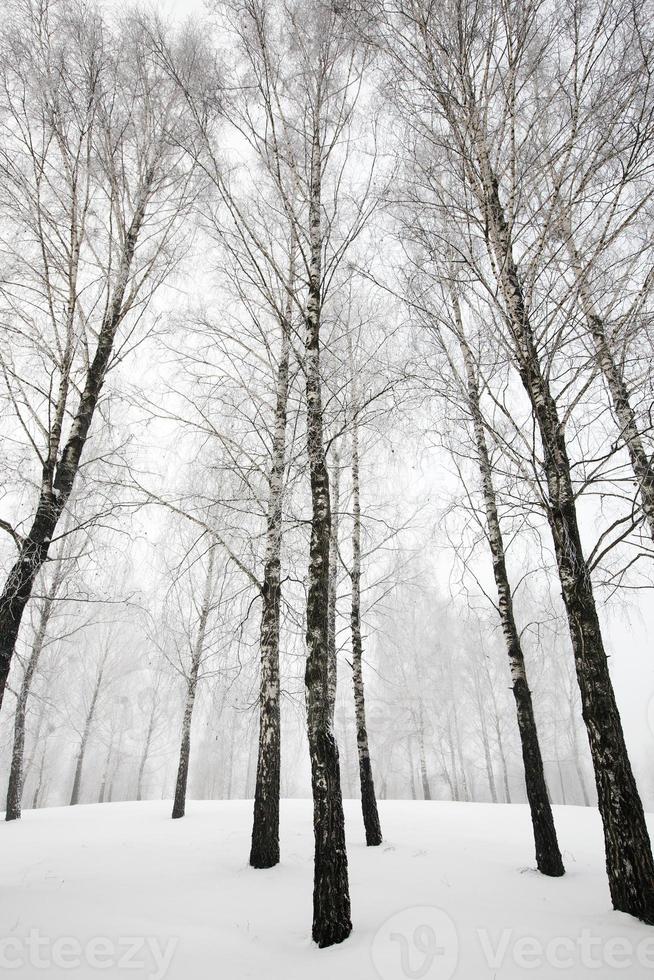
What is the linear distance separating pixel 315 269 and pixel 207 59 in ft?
10.6

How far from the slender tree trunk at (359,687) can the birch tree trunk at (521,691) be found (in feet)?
6.23

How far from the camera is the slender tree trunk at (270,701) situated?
5.39 meters

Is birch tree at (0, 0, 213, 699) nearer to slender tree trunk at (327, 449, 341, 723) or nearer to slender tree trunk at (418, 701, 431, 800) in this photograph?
slender tree trunk at (327, 449, 341, 723)

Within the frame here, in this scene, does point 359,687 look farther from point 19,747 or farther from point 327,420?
point 19,747

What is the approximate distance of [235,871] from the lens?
16.6 feet

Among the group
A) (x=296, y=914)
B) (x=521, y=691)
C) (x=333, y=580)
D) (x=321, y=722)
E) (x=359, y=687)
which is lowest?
(x=296, y=914)

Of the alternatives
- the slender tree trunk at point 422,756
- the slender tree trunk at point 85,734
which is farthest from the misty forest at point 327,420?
the slender tree trunk at point 422,756

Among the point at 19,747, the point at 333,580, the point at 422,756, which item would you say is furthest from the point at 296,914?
the point at 422,756

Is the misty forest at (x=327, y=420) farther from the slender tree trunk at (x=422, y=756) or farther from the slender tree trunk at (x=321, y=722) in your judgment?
the slender tree trunk at (x=422, y=756)

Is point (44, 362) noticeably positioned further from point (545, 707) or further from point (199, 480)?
point (545, 707)

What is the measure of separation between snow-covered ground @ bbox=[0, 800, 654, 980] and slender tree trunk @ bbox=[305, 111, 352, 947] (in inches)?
9.0

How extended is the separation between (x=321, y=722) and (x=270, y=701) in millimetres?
2490

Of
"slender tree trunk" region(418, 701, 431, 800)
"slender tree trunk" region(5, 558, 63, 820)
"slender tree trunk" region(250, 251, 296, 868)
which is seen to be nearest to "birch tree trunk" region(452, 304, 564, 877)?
"slender tree trunk" region(250, 251, 296, 868)

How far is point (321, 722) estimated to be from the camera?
3.46 m
